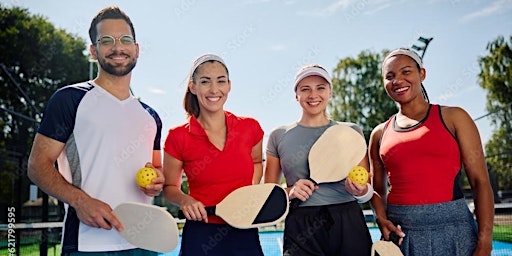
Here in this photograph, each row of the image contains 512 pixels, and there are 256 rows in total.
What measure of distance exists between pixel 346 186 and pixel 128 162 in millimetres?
1278

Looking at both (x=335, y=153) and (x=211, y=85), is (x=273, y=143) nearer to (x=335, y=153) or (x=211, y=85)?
(x=335, y=153)

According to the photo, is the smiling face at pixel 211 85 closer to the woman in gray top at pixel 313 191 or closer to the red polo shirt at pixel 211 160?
the red polo shirt at pixel 211 160

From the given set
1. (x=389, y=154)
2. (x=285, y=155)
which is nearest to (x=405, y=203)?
(x=389, y=154)

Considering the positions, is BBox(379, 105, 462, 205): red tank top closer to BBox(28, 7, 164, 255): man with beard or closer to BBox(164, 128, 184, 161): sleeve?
BBox(164, 128, 184, 161): sleeve

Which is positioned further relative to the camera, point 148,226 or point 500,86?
point 500,86

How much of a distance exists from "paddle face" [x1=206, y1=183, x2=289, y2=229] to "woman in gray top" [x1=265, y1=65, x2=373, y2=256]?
5.9 inches

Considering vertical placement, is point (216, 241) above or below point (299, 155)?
below

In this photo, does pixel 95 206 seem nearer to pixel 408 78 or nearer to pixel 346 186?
pixel 346 186

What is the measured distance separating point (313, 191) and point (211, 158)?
692 millimetres

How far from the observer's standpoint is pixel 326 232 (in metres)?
2.89

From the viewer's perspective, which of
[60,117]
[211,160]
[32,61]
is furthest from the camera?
[32,61]

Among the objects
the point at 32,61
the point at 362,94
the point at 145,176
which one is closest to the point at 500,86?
the point at 362,94

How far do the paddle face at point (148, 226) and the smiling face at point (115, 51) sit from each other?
0.81 m

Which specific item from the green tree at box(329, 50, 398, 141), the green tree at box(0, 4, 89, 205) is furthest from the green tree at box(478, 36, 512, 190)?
the green tree at box(0, 4, 89, 205)
